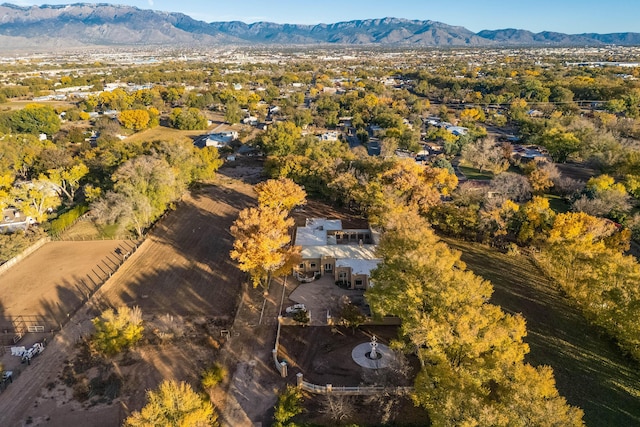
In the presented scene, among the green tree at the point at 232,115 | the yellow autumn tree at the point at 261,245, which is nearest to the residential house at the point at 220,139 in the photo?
the green tree at the point at 232,115

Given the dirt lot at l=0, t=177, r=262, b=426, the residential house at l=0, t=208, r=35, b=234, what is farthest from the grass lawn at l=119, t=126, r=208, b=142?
the dirt lot at l=0, t=177, r=262, b=426

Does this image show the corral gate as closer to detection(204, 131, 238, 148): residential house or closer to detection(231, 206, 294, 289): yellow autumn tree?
detection(231, 206, 294, 289): yellow autumn tree

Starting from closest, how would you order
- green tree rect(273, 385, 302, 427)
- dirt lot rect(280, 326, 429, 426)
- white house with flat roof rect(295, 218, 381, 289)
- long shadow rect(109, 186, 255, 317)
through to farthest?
green tree rect(273, 385, 302, 427) → dirt lot rect(280, 326, 429, 426) → long shadow rect(109, 186, 255, 317) → white house with flat roof rect(295, 218, 381, 289)

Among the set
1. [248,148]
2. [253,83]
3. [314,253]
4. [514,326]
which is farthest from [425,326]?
[253,83]

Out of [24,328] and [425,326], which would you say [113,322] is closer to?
[24,328]

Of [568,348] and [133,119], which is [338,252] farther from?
[133,119]

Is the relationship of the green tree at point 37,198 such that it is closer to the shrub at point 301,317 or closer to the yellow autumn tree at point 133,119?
→ the shrub at point 301,317
